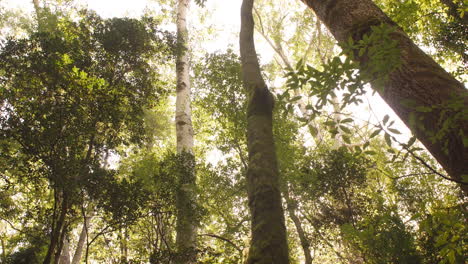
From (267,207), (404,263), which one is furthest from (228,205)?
(267,207)

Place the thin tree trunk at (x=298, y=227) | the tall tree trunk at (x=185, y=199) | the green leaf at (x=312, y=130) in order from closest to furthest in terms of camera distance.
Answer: the green leaf at (x=312, y=130), the tall tree trunk at (x=185, y=199), the thin tree trunk at (x=298, y=227)

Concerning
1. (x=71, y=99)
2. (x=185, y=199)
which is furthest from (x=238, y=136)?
(x=71, y=99)

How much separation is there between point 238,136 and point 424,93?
5.38 metres

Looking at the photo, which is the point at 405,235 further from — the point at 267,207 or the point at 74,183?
the point at 74,183

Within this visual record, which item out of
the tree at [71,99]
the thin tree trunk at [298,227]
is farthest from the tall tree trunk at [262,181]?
the thin tree trunk at [298,227]

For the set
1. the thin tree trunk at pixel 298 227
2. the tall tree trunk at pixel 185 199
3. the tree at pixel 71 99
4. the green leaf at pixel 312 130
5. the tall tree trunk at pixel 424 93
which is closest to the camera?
the green leaf at pixel 312 130

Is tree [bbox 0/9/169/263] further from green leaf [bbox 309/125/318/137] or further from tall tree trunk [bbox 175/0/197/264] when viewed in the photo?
green leaf [bbox 309/125/318/137]

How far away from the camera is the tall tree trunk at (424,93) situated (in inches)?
64.9

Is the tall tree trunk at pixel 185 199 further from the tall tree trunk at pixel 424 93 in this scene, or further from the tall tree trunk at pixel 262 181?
the tall tree trunk at pixel 424 93

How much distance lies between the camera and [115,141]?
17.1 feet

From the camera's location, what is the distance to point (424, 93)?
1.92m

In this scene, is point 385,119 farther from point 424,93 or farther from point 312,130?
point 424,93

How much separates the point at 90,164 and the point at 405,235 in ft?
18.3

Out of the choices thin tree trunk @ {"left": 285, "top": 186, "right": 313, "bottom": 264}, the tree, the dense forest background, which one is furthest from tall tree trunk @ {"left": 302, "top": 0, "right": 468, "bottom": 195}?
thin tree trunk @ {"left": 285, "top": 186, "right": 313, "bottom": 264}
